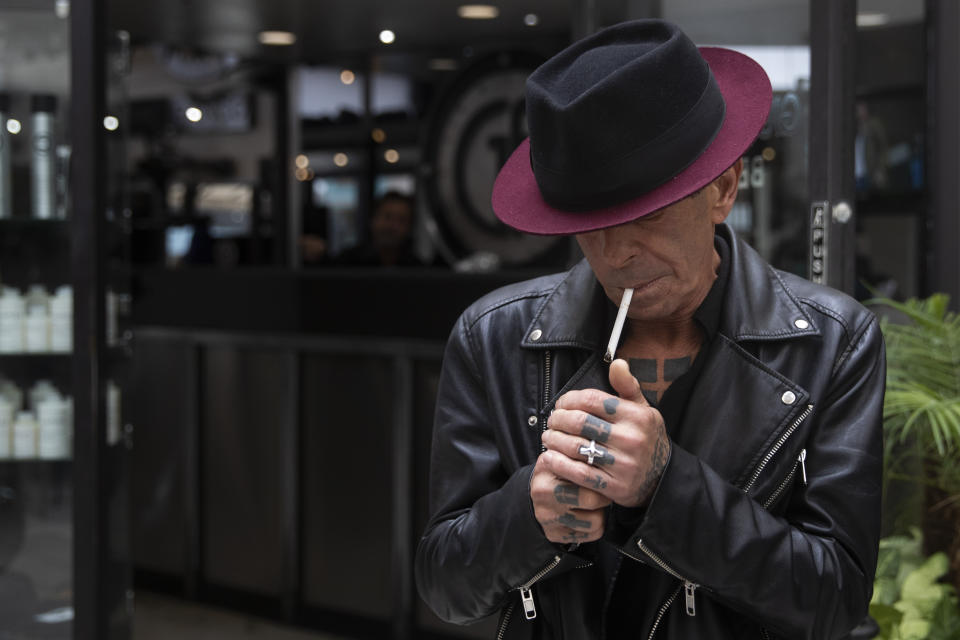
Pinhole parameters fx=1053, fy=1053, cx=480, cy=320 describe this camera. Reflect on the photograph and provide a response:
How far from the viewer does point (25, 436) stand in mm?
3355

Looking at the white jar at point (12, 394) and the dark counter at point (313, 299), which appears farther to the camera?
the dark counter at point (313, 299)

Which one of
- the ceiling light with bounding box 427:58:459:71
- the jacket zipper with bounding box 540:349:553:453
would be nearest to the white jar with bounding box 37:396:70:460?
the jacket zipper with bounding box 540:349:553:453

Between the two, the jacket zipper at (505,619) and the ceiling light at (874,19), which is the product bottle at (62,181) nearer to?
the ceiling light at (874,19)

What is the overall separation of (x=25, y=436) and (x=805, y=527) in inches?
114

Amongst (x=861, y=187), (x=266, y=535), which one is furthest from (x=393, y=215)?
(x=861, y=187)

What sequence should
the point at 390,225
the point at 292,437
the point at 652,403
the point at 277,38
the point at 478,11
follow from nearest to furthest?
the point at 652,403
the point at 292,437
the point at 478,11
the point at 390,225
the point at 277,38

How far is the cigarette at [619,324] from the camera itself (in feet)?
3.54

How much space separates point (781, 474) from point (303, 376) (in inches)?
148

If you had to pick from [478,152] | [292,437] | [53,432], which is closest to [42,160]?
[53,432]

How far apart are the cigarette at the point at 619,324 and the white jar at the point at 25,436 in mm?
2736

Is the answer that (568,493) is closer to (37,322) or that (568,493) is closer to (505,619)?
(505,619)

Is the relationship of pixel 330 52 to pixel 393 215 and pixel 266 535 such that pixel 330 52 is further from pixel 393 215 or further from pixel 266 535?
pixel 266 535

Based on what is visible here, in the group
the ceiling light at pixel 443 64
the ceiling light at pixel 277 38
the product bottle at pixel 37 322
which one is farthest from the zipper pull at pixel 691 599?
the ceiling light at pixel 443 64

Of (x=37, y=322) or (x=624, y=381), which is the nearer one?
(x=624, y=381)
